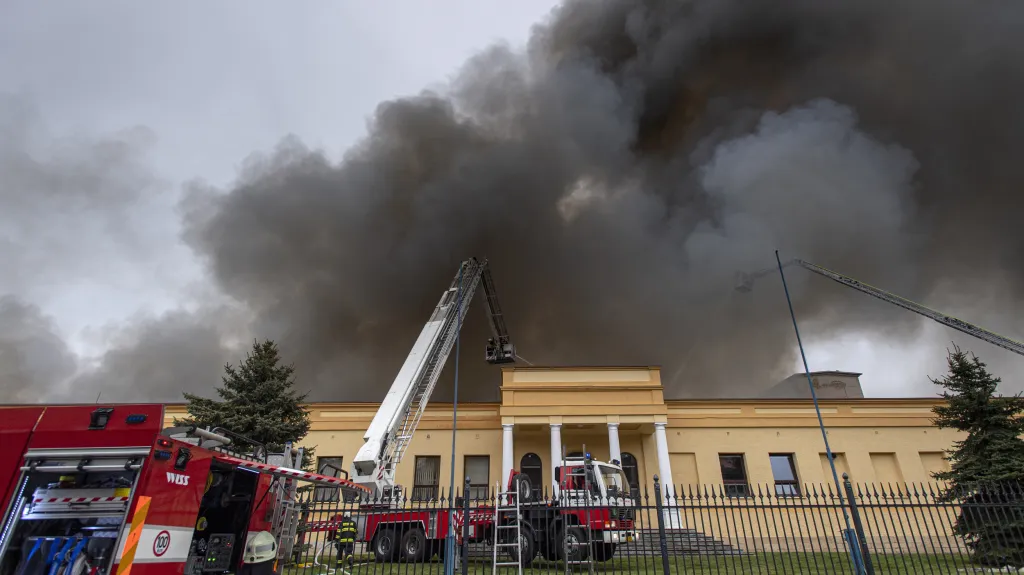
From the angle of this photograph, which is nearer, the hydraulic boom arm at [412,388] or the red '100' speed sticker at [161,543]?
the red '100' speed sticker at [161,543]

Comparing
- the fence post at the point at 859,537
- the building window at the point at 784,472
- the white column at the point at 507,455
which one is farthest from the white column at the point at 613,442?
the fence post at the point at 859,537

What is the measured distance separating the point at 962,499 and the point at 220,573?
19.4m

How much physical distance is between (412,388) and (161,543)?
40.8ft

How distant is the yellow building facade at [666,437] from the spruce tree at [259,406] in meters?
5.65

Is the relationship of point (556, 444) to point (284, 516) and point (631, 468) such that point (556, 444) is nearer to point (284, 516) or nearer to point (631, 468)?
point (631, 468)

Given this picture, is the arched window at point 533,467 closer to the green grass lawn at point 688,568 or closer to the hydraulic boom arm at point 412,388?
the hydraulic boom arm at point 412,388

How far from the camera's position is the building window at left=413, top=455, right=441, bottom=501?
24.7m

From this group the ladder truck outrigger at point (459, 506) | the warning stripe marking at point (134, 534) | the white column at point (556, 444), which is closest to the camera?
the warning stripe marking at point (134, 534)

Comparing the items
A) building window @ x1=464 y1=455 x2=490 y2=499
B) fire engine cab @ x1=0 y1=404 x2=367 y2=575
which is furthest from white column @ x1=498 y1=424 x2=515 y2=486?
fire engine cab @ x1=0 y1=404 x2=367 y2=575

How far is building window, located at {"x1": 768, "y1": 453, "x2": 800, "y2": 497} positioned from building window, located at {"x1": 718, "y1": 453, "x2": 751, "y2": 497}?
1384 mm

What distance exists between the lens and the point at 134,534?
572 centimetres

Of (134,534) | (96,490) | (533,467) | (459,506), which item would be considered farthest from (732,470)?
(96,490)

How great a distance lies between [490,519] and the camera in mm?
14023

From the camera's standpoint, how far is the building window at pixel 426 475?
973 inches
